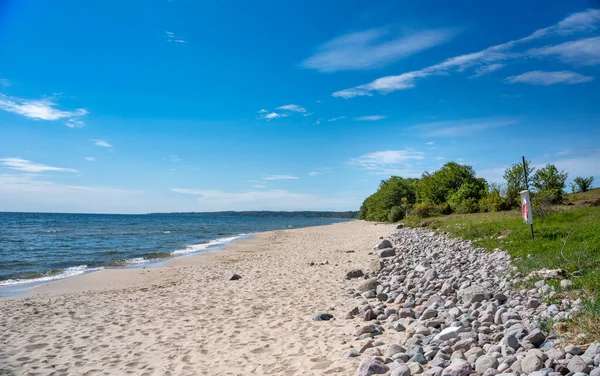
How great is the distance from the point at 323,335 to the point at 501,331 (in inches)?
121

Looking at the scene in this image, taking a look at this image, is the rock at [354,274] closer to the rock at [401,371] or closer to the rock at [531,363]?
the rock at [401,371]

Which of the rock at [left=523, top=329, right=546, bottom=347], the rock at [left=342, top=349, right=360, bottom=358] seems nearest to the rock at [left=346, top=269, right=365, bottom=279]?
the rock at [left=342, top=349, right=360, bottom=358]

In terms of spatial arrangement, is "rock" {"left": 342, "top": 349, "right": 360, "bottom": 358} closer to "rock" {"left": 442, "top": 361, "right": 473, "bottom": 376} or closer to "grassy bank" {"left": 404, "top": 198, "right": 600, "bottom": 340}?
"rock" {"left": 442, "top": 361, "right": 473, "bottom": 376}

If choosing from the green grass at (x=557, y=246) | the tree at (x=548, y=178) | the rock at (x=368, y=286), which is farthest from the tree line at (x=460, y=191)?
the rock at (x=368, y=286)

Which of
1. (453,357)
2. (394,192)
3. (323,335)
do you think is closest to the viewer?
(453,357)

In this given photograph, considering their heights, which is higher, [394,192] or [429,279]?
[394,192]

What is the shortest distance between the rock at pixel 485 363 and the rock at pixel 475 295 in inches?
113

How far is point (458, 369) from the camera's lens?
14.5 ft

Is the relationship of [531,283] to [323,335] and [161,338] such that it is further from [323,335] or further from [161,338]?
[161,338]

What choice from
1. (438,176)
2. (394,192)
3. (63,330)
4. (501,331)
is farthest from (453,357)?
(394,192)

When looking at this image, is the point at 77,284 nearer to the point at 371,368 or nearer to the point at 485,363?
the point at 371,368

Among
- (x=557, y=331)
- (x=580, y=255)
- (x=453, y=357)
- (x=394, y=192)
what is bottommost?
(x=453, y=357)

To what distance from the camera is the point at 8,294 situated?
13.5 metres

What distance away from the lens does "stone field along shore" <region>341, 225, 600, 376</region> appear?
169 inches
